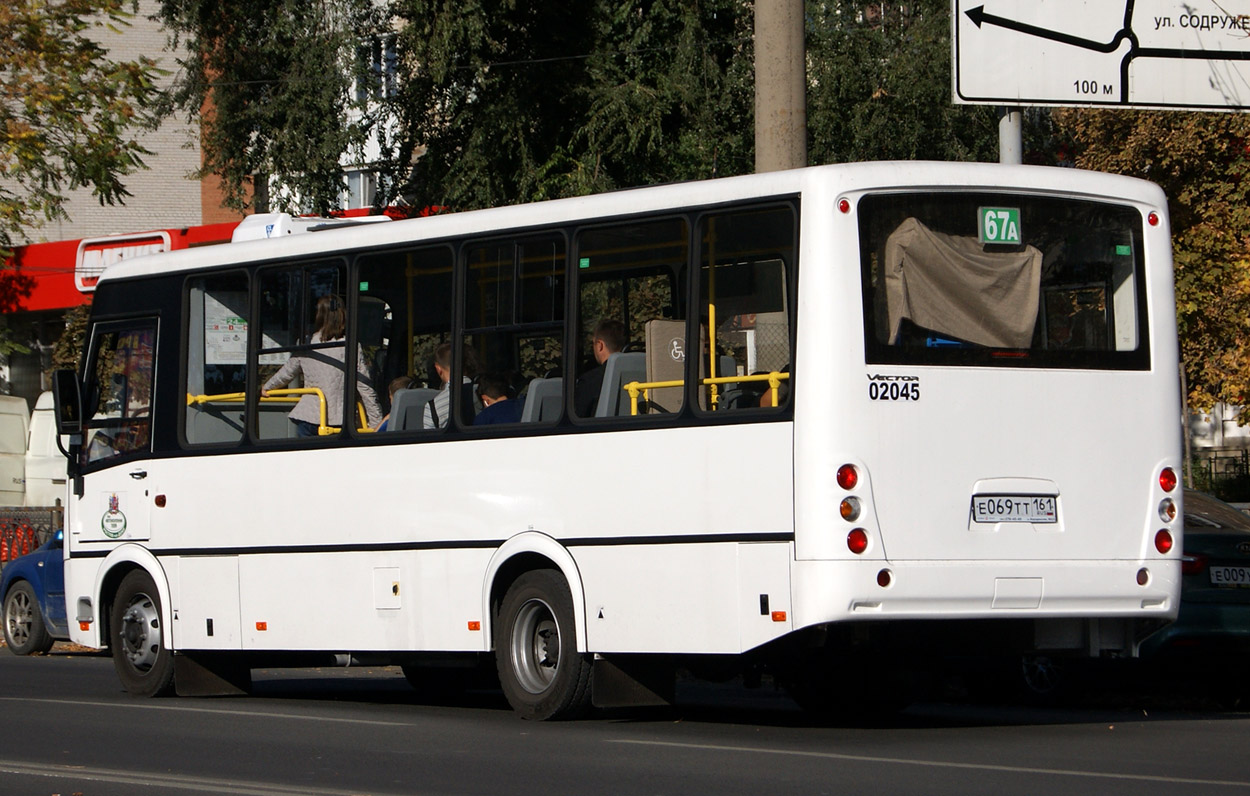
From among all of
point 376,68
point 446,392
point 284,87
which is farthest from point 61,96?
point 446,392

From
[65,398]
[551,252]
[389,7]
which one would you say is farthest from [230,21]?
[551,252]

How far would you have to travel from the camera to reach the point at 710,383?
405 inches

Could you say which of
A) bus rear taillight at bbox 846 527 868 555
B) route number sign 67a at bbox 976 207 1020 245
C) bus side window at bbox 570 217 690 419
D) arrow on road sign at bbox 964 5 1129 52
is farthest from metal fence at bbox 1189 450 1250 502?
bus rear taillight at bbox 846 527 868 555

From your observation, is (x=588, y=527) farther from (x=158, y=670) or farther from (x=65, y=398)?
(x=65, y=398)

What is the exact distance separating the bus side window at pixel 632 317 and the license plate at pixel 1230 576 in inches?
161

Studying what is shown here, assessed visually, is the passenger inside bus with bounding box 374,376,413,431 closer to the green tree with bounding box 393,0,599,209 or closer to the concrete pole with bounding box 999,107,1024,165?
the concrete pole with bounding box 999,107,1024,165

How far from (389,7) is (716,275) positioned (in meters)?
15.2

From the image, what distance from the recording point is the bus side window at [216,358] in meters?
13.2

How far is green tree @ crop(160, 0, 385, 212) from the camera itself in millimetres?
24359

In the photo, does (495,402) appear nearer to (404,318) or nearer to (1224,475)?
(404,318)

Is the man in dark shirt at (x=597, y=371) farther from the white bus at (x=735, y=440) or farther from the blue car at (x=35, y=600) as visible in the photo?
the blue car at (x=35, y=600)

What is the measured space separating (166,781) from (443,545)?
3.32m

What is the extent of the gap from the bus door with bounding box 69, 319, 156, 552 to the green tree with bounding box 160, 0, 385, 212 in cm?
1009

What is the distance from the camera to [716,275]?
10.4 m
